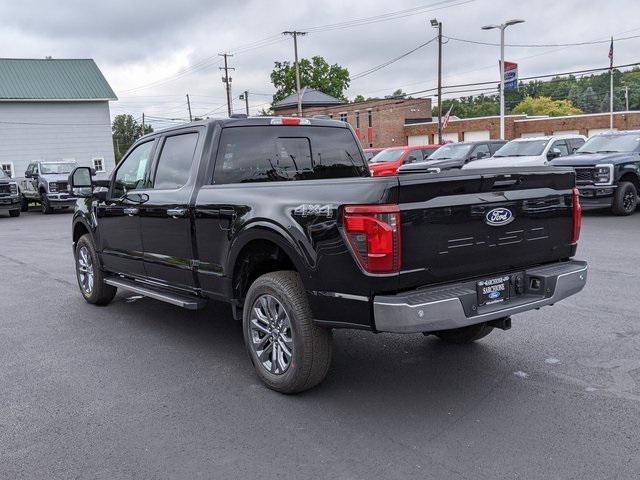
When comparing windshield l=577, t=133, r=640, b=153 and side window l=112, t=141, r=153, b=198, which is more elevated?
windshield l=577, t=133, r=640, b=153

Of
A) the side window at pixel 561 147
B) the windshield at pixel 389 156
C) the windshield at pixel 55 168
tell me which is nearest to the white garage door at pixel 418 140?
the windshield at pixel 389 156

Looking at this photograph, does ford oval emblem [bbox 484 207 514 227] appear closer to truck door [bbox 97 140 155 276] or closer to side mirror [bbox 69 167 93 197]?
truck door [bbox 97 140 155 276]

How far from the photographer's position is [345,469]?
10.7ft

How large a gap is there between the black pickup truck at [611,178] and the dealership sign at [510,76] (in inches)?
699

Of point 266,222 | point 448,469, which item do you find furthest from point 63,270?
point 448,469

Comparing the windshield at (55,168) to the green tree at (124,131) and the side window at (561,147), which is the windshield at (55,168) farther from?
the green tree at (124,131)

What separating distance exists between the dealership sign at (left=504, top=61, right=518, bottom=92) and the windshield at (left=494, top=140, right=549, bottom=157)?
1393 centimetres

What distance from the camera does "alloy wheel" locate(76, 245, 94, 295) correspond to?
23.6 feet

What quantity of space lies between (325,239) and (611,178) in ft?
38.2

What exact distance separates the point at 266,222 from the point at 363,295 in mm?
967

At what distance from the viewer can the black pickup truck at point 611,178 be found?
44.2 feet

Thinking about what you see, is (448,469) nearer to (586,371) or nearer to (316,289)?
(316,289)

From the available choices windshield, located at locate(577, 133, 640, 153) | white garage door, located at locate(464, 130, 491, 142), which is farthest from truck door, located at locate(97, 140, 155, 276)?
white garage door, located at locate(464, 130, 491, 142)

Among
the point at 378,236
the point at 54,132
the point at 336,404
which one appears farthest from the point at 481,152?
the point at 54,132
